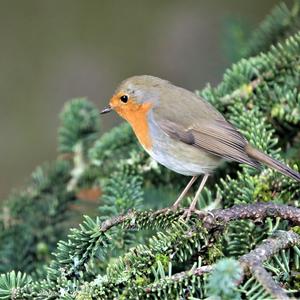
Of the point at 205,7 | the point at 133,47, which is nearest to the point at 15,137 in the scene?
the point at 133,47

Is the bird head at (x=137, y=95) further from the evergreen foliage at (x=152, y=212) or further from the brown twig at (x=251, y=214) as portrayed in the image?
the brown twig at (x=251, y=214)

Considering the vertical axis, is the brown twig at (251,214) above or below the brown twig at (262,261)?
above

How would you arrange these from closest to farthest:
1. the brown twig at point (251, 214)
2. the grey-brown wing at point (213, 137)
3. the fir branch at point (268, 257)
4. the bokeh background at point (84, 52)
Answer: the fir branch at point (268, 257)
the brown twig at point (251, 214)
the grey-brown wing at point (213, 137)
the bokeh background at point (84, 52)

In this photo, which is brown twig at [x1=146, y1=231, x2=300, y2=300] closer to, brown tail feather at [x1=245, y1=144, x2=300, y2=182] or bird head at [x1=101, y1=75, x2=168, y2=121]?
brown tail feather at [x1=245, y1=144, x2=300, y2=182]

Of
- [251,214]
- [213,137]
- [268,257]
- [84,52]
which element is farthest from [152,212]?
[84,52]

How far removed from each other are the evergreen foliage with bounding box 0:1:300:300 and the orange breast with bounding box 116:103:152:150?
61mm

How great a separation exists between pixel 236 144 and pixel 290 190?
0.98ft

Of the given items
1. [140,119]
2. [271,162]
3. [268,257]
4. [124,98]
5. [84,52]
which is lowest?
[268,257]

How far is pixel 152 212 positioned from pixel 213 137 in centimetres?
62

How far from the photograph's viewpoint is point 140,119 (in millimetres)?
2430

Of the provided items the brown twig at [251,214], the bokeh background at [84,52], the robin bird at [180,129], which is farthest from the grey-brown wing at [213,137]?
the bokeh background at [84,52]

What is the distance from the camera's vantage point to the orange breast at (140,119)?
7.54 feet

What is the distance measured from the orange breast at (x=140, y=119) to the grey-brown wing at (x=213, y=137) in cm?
7

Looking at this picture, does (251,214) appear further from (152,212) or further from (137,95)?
(137,95)
